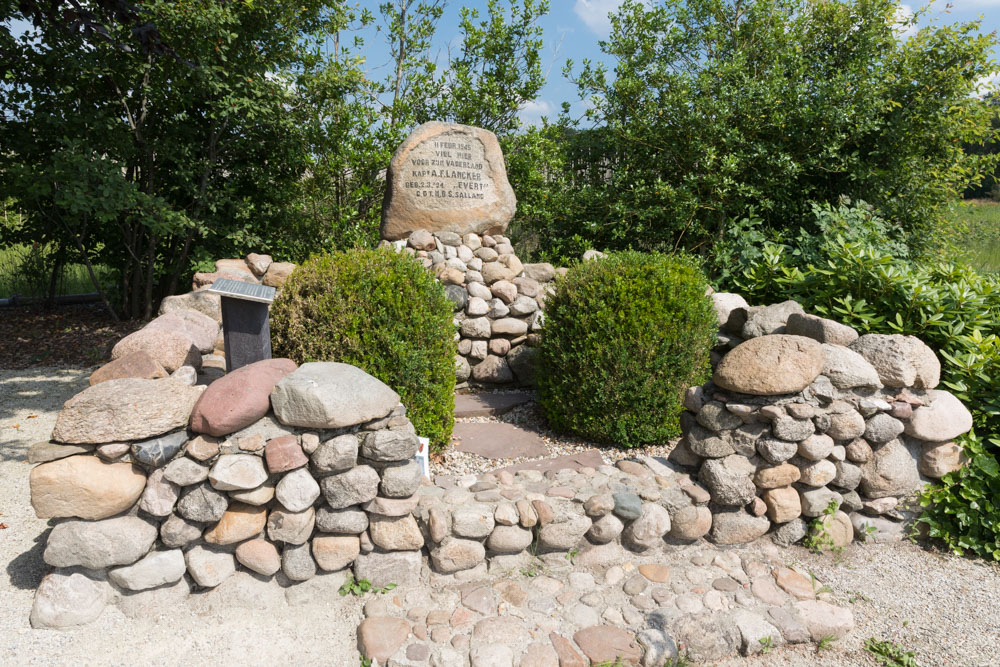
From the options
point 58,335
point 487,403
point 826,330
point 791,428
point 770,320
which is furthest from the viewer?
point 58,335

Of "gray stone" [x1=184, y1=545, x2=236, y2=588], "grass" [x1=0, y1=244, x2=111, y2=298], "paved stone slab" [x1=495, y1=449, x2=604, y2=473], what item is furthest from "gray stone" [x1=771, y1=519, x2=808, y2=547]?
"grass" [x1=0, y1=244, x2=111, y2=298]

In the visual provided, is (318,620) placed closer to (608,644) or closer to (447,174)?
(608,644)

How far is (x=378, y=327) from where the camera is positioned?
10.7 feet

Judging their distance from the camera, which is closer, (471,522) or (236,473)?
(236,473)

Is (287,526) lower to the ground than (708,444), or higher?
lower

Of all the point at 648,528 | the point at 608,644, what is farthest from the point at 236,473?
the point at 648,528

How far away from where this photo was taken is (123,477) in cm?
231

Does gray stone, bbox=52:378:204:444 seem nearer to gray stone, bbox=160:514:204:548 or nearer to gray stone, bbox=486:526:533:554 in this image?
gray stone, bbox=160:514:204:548

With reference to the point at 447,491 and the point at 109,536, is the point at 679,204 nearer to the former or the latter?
the point at 447,491

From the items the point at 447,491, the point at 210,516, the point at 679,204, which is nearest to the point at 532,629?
the point at 447,491

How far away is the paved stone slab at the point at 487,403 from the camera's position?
14.1 ft

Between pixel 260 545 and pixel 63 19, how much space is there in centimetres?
470

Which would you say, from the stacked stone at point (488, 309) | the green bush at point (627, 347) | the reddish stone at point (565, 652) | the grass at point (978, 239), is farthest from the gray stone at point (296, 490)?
the grass at point (978, 239)

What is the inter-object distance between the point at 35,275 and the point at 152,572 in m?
7.29
